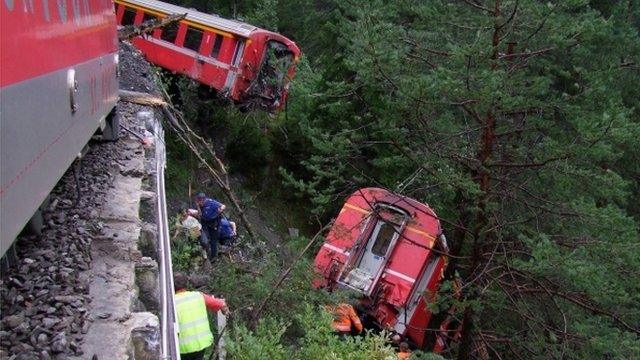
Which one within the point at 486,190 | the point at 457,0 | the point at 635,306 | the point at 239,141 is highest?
the point at 457,0

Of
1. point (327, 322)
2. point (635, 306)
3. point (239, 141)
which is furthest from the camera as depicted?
point (239, 141)

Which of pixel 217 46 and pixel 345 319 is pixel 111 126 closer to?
pixel 345 319

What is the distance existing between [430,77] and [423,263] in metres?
4.68

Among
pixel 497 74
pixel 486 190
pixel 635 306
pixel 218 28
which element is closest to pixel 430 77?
pixel 497 74

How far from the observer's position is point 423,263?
12688mm

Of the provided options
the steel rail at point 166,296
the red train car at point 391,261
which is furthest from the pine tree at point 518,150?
the steel rail at point 166,296

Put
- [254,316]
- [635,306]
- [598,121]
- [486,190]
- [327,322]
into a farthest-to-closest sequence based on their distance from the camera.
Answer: [635,306], [486,190], [254,316], [598,121], [327,322]

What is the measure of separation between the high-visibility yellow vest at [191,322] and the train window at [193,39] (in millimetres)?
13599

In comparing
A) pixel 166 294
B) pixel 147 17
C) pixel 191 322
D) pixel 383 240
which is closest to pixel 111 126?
pixel 191 322

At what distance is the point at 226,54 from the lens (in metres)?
18.4

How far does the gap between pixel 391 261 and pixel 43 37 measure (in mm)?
10123

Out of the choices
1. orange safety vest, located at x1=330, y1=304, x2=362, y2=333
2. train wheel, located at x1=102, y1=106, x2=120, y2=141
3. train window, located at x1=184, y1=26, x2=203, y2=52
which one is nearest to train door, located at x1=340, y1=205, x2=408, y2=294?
orange safety vest, located at x1=330, y1=304, x2=362, y2=333

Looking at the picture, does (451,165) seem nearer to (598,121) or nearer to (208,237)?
(598,121)

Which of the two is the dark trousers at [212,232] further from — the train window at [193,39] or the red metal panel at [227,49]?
the train window at [193,39]
